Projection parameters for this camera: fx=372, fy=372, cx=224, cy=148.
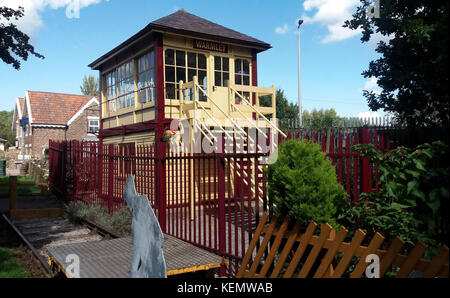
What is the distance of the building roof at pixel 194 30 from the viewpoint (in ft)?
40.9

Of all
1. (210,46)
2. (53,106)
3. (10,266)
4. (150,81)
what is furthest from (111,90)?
(53,106)

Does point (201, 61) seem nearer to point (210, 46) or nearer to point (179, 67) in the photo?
point (210, 46)

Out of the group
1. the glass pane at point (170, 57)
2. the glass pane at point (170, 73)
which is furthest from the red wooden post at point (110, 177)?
the glass pane at point (170, 57)

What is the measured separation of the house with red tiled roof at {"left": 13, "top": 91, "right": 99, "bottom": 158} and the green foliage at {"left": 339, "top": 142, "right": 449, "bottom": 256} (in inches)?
1208

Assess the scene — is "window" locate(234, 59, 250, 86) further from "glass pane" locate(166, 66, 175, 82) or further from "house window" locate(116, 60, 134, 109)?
"house window" locate(116, 60, 134, 109)

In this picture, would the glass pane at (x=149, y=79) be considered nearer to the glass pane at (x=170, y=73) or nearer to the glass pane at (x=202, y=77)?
the glass pane at (x=170, y=73)

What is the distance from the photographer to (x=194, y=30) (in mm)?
13000

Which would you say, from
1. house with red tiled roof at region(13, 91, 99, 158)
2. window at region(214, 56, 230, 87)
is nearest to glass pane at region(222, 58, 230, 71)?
window at region(214, 56, 230, 87)

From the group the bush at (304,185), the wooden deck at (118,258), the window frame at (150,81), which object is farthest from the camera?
the window frame at (150,81)

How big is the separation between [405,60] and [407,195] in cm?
853

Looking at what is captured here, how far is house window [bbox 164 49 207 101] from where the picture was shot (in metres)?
13.1

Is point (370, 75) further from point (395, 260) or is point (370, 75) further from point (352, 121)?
point (395, 260)
